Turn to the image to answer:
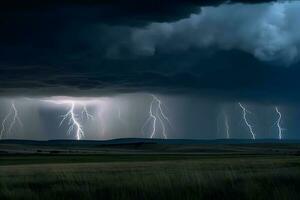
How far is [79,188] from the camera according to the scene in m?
10.7

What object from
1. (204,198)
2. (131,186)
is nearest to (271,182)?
(204,198)

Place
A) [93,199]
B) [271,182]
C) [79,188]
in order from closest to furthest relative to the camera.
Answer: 1. [93,199]
2. [79,188]
3. [271,182]

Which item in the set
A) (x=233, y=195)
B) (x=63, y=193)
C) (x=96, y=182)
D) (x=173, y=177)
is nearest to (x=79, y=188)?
(x=63, y=193)

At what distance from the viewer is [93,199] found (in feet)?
32.6

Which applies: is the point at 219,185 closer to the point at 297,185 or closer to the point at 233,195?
the point at 233,195

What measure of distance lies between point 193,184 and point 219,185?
1.68 feet

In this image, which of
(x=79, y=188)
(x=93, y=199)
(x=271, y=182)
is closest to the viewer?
(x=93, y=199)

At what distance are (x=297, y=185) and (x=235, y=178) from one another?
135 centimetres

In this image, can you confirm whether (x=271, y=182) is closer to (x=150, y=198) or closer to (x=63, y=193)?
(x=150, y=198)

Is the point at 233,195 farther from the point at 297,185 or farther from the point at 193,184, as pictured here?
the point at 297,185

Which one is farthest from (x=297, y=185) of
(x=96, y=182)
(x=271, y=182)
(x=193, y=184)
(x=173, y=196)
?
(x=96, y=182)

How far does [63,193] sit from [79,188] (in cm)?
34

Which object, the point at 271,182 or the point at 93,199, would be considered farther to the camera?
the point at 271,182

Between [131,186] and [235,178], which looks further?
[235,178]
